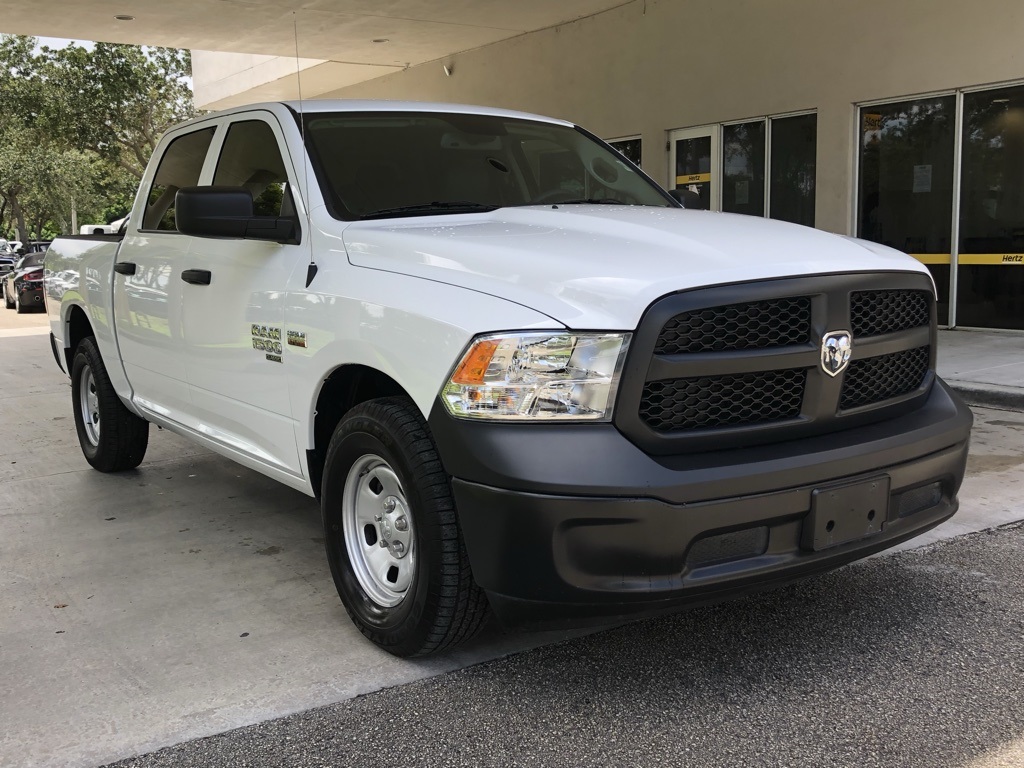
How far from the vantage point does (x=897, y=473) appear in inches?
119

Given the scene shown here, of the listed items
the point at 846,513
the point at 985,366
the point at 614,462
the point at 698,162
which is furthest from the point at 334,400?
the point at 698,162

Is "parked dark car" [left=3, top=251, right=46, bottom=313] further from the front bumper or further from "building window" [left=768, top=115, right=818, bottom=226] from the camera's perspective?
the front bumper

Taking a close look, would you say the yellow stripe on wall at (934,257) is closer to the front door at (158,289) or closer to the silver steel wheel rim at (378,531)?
the front door at (158,289)

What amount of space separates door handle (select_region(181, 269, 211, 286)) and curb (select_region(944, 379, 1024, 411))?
18.4 ft

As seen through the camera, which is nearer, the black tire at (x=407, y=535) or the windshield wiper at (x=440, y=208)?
the black tire at (x=407, y=535)

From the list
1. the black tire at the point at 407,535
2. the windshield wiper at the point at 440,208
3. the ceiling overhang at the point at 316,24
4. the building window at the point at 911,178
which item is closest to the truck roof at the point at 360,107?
the windshield wiper at the point at 440,208

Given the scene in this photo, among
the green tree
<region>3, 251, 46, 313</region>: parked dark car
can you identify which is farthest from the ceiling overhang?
the green tree

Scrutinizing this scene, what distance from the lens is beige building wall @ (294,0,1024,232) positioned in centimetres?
1100

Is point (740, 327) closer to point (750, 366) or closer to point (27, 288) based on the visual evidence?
point (750, 366)

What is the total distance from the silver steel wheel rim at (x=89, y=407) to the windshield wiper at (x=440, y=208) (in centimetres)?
318

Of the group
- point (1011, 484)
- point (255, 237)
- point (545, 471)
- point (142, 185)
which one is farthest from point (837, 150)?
point (545, 471)

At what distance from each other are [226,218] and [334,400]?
31.2 inches

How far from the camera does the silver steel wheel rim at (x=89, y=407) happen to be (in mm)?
6156

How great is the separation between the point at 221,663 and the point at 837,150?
11070 mm
